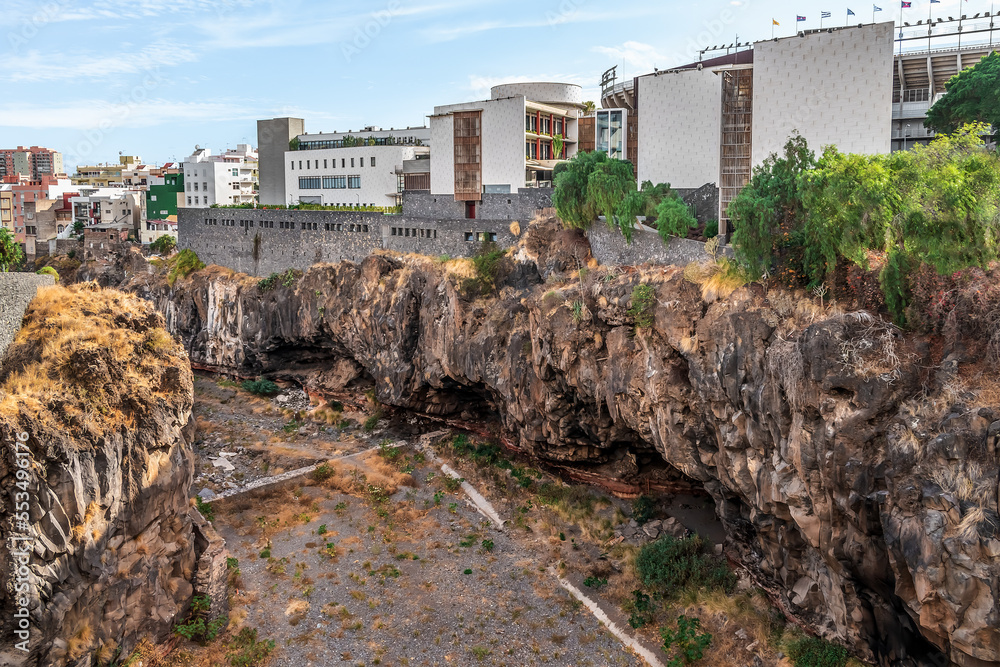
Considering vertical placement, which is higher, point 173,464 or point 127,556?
point 173,464

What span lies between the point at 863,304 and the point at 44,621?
945 inches

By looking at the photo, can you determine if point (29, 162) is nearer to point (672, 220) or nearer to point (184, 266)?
point (184, 266)

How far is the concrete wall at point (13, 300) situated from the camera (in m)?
22.2

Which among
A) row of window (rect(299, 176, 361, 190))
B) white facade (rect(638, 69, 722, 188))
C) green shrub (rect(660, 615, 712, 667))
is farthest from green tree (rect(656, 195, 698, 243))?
row of window (rect(299, 176, 361, 190))

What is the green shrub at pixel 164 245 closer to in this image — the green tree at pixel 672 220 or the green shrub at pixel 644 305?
the green tree at pixel 672 220

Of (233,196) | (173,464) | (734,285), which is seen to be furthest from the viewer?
(233,196)

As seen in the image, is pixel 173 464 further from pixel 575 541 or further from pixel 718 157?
pixel 718 157

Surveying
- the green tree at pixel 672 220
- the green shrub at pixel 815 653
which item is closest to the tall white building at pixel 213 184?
the green tree at pixel 672 220

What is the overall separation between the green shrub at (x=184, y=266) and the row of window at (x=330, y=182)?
10.9 metres

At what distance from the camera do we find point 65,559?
19.2 metres

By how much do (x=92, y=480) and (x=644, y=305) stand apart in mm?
19739

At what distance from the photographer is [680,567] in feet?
90.6

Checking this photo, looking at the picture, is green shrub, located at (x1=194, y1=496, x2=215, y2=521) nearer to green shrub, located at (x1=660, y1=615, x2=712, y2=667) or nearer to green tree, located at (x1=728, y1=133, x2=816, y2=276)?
green shrub, located at (x1=660, y1=615, x2=712, y2=667)

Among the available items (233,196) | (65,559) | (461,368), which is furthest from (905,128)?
(233,196)
